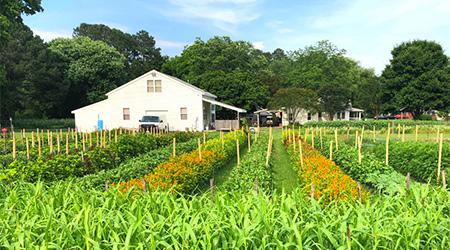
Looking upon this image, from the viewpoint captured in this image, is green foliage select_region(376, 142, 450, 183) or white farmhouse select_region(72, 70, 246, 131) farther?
white farmhouse select_region(72, 70, 246, 131)

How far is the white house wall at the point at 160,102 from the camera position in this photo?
96.5ft

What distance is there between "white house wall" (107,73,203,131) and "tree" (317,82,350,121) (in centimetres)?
2403

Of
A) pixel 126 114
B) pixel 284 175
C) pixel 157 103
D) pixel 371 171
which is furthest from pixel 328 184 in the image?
pixel 126 114

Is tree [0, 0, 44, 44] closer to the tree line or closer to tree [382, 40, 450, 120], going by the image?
the tree line

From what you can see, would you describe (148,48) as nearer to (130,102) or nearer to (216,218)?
(130,102)

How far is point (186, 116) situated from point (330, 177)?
78.0 ft

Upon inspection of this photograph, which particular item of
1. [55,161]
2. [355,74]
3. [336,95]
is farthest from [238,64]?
[55,161]

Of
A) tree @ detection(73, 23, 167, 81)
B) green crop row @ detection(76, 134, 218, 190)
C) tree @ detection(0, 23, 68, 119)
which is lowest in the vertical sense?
green crop row @ detection(76, 134, 218, 190)

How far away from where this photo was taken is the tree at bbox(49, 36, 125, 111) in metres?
43.5

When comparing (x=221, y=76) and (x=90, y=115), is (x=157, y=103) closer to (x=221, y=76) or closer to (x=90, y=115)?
(x=90, y=115)

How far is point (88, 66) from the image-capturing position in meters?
43.4

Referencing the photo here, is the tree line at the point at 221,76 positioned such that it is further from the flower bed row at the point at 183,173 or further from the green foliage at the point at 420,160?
the green foliage at the point at 420,160

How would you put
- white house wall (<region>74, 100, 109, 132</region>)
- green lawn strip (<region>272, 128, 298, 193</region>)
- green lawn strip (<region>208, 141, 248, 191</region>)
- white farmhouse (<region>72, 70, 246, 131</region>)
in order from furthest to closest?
white house wall (<region>74, 100, 109, 132</region>) → white farmhouse (<region>72, 70, 246, 131</region>) → green lawn strip (<region>208, 141, 248, 191</region>) → green lawn strip (<region>272, 128, 298, 193</region>)

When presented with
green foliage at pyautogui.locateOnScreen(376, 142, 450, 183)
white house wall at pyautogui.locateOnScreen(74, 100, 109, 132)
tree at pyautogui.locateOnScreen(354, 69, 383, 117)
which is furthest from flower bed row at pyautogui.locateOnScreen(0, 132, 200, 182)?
tree at pyautogui.locateOnScreen(354, 69, 383, 117)
